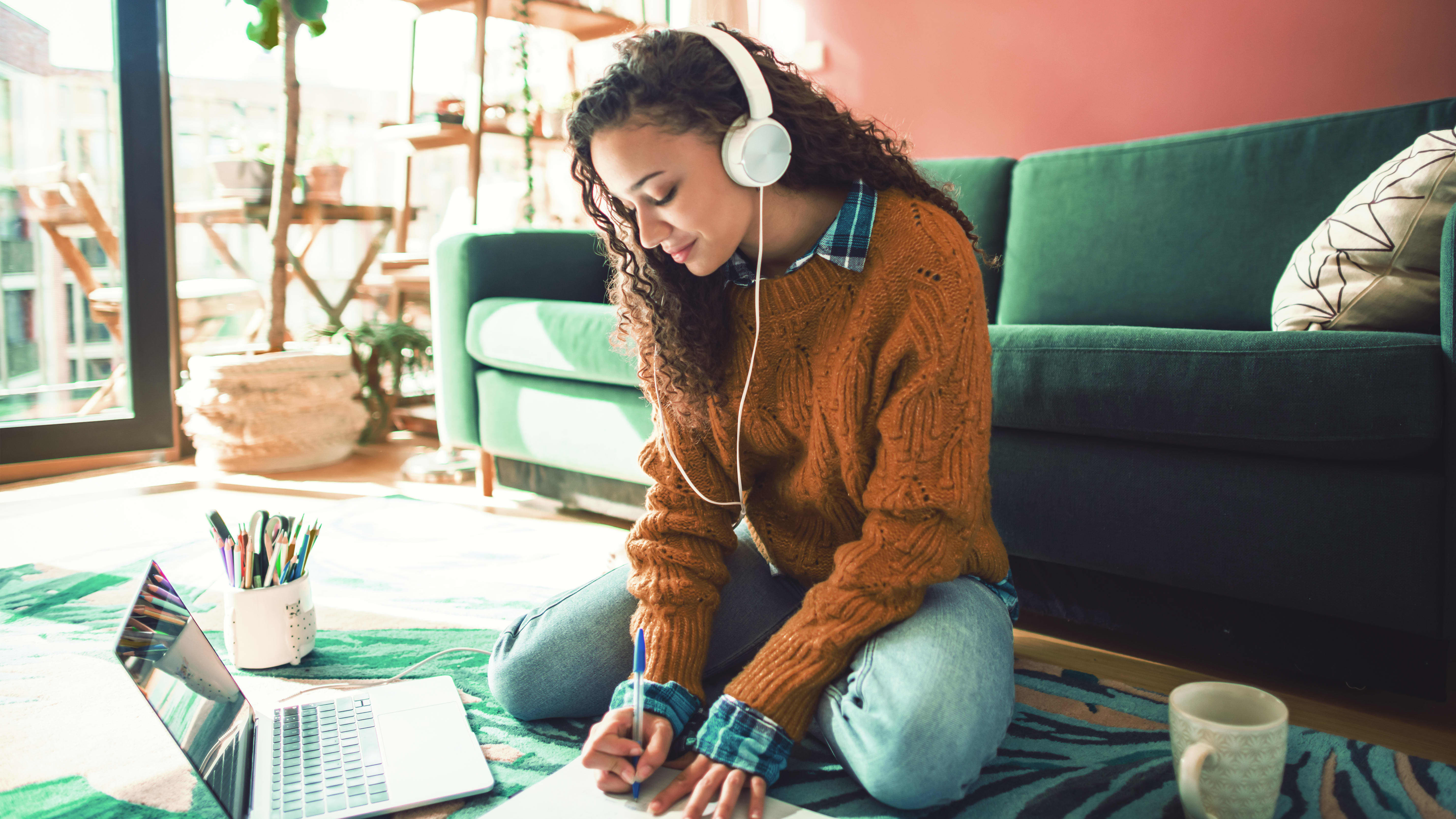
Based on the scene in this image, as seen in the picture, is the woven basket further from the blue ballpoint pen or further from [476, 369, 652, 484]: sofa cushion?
the blue ballpoint pen

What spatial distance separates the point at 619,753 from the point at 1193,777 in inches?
18.7

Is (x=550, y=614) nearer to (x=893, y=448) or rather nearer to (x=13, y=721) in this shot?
(x=893, y=448)

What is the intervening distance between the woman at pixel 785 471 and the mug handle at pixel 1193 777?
16 cm

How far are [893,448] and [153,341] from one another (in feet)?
7.97

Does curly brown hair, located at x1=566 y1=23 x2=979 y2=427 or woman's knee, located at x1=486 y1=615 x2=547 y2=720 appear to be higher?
curly brown hair, located at x1=566 y1=23 x2=979 y2=427

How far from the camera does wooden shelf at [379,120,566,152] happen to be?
2.84 m

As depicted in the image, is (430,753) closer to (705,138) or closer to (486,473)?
(705,138)

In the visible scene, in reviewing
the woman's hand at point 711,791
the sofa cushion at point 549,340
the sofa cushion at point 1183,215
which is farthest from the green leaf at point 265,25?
the woman's hand at point 711,791

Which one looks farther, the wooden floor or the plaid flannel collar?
the wooden floor

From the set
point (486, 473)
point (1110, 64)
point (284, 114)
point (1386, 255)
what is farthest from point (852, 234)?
point (284, 114)

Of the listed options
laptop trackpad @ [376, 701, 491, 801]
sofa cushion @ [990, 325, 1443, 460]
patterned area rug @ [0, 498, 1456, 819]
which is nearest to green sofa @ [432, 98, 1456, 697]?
sofa cushion @ [990, 325, 1443, 460]

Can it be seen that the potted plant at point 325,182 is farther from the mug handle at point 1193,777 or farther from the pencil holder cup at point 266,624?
the mug handle at point 1193,777

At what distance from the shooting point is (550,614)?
1.09 m

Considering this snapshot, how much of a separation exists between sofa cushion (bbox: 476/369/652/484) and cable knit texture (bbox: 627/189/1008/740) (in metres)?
0.69
